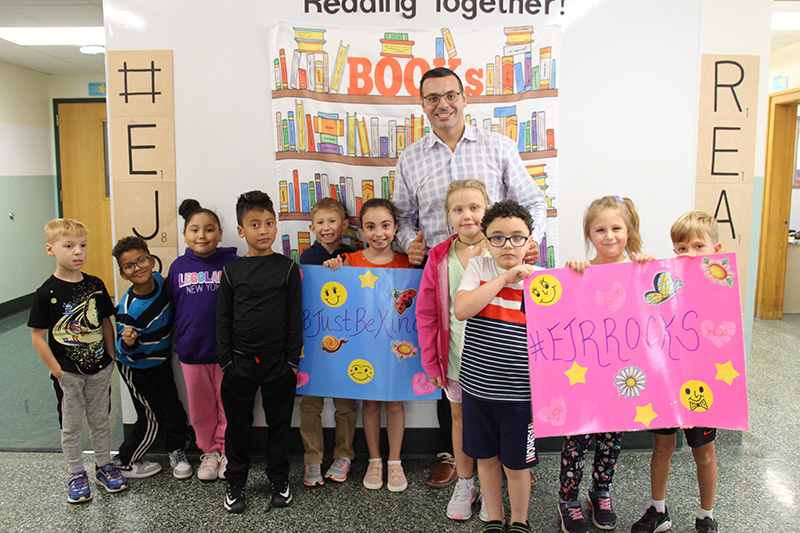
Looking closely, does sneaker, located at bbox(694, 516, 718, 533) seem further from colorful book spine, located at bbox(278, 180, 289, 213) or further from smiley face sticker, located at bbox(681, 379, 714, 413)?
colorful book spine, located at bbox(278, 180, 289, 213)

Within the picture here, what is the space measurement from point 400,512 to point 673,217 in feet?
6.38

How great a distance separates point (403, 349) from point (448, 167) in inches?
32.8

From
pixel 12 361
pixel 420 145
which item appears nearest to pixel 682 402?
pixel 420 145

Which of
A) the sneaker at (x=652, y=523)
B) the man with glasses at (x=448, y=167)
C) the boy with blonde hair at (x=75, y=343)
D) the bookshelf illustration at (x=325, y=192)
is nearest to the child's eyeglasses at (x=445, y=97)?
the man with glasses at (x=448, y=167)

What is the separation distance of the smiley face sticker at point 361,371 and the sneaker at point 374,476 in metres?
0.44

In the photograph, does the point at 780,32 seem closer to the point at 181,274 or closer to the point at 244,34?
the point at 244,34

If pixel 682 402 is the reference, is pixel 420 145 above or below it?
above

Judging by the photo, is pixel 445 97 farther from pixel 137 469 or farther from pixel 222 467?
pixel 137 469

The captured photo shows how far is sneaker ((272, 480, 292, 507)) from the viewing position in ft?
6.97

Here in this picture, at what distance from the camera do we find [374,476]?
7.57ft

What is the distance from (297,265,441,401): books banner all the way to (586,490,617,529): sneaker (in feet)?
2.48

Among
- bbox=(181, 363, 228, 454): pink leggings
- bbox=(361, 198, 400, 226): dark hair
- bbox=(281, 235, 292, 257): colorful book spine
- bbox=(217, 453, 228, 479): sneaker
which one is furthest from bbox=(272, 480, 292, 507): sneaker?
bbox=(361, 198, 400, 226): dark hair

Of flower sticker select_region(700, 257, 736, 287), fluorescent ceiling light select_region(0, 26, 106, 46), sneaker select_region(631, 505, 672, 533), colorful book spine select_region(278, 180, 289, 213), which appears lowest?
sneaker select_region(631, 505, 672, 533)

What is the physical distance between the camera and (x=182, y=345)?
233 cm
